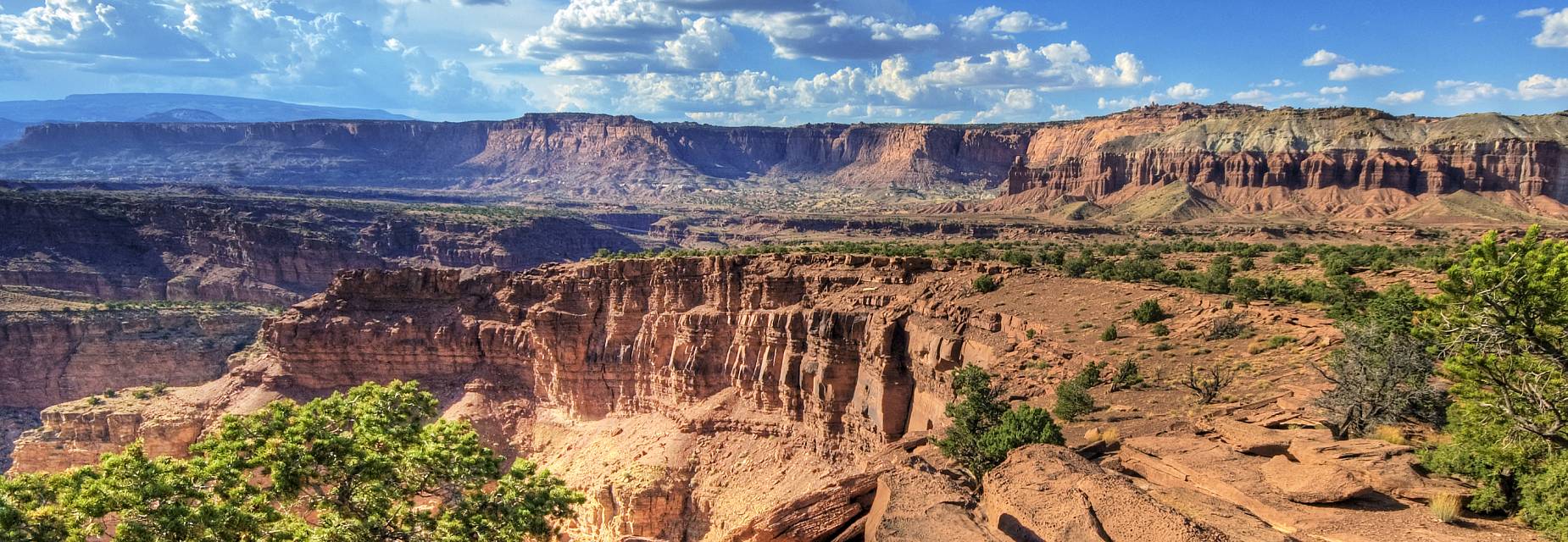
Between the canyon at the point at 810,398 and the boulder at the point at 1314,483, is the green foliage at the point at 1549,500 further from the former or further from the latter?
the boulder at the point at 1314,483

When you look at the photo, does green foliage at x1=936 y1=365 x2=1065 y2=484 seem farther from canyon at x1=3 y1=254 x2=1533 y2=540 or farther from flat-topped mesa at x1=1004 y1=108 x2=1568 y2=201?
flat-topped mesa at x1=1004 y1=108 x2=1568 y2=201

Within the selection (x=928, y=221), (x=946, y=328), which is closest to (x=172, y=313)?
(x=946, y=328)

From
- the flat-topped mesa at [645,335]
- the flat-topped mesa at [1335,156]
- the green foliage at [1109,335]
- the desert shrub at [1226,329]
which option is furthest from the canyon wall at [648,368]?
the flat-topped mesa at [1335,156]

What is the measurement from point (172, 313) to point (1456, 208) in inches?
5868

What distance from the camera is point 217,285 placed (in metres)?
103

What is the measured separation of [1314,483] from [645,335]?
32830 millimetres

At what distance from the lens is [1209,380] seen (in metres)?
25.2

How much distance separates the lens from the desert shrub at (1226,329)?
29697 millimetres

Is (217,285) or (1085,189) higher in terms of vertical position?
(1085,189)

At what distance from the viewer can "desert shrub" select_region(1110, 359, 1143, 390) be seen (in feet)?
85.1

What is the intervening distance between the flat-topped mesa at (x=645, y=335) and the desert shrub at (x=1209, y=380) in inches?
350

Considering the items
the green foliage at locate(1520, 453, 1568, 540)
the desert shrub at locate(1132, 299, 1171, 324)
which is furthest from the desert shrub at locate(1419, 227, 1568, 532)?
the desert shrub at locate(1132, 299, 1171, 324)

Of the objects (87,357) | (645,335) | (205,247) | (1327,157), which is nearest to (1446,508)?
(645,335)

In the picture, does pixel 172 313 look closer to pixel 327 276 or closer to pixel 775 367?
pixel 327 276
